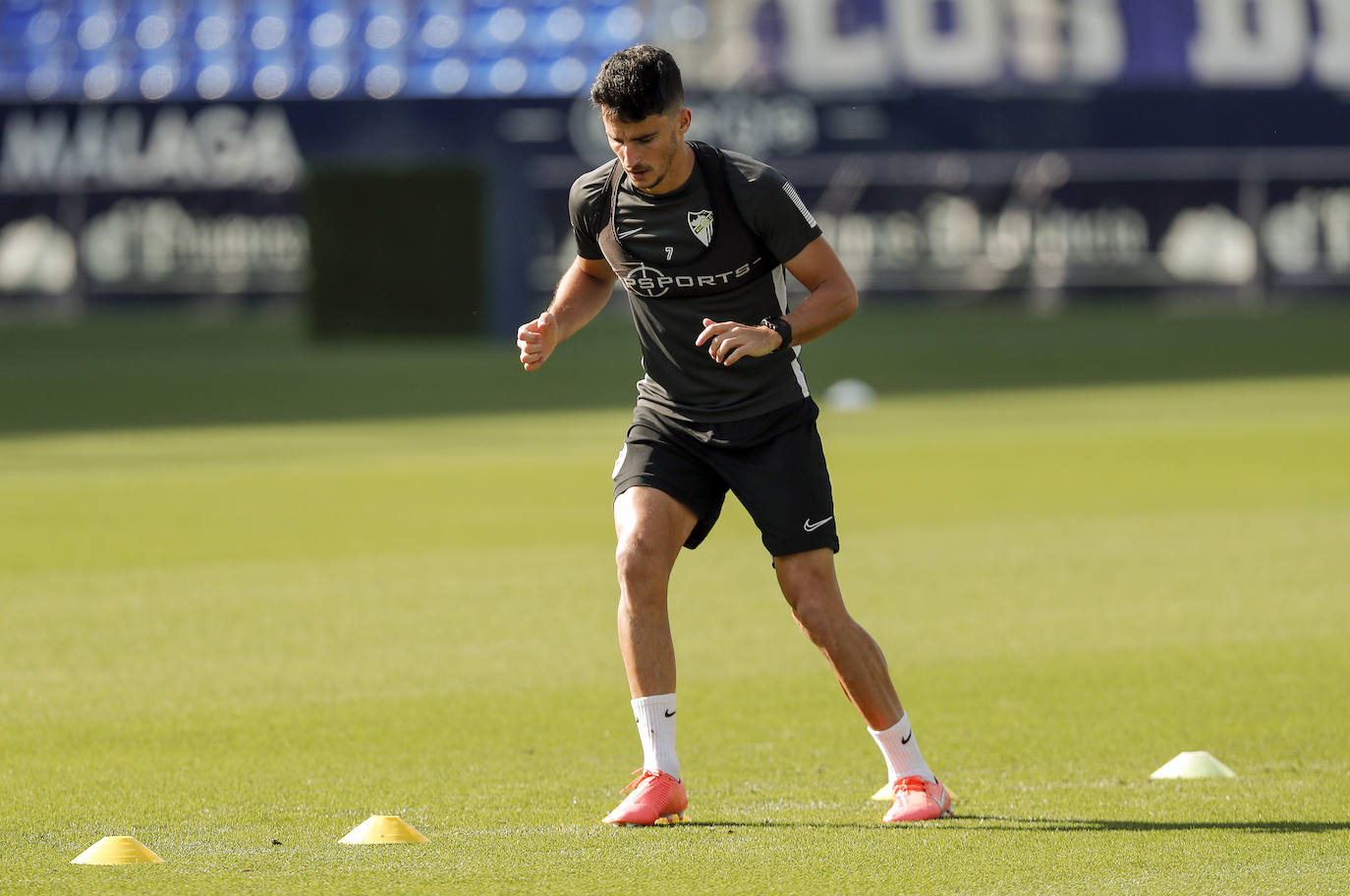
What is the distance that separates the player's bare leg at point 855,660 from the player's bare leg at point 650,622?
0.34 metres

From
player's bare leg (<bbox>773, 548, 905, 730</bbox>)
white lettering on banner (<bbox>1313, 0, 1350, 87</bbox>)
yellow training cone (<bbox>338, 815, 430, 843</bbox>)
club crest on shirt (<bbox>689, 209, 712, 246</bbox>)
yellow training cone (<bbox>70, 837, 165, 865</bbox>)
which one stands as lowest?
yellow training cone (<bbox>338, 815, 430, 843</bbox>)

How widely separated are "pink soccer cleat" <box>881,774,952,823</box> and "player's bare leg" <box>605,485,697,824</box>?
60 cm

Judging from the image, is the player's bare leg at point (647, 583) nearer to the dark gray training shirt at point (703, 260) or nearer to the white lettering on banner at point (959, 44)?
the dark gray training shirt at point (703, 260)

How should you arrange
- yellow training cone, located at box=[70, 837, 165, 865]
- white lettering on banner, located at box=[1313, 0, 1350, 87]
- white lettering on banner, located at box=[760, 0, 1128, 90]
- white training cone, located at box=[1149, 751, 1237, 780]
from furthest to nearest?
1. white lettering on banner, located at box=[1313, 0, 1350, 87]
2. white lettering on banner, located at box=[760, 0, 1128, 90]
3. white training cone, located at box=[1149, 751, 1237, 780]
4. yellow training cone, located at box=[70, 837, 165, 865]

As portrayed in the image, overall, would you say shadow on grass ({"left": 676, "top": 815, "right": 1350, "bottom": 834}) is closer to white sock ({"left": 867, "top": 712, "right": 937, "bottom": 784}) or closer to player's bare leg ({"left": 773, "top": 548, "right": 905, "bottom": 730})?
white sock ({"left": 867, "top": 712, "right": 937, "bottom": 784})

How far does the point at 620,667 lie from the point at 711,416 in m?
2.88

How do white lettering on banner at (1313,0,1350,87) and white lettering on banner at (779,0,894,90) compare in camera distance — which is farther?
white lettering on banner at (1313,0,1350,87)

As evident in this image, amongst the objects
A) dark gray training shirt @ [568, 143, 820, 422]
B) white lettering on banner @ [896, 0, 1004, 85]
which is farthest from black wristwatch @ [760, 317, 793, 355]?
white lettering on banner @ [896, 0, 1004, 85]

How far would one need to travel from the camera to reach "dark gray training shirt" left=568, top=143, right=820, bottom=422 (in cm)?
591

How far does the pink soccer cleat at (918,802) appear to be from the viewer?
19.3 ft

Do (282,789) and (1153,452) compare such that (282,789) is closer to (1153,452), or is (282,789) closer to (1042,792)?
(1042,792)

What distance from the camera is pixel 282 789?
6363 millimetres

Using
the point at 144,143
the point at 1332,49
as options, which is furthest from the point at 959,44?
the point at 144,143

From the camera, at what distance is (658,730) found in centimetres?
597
